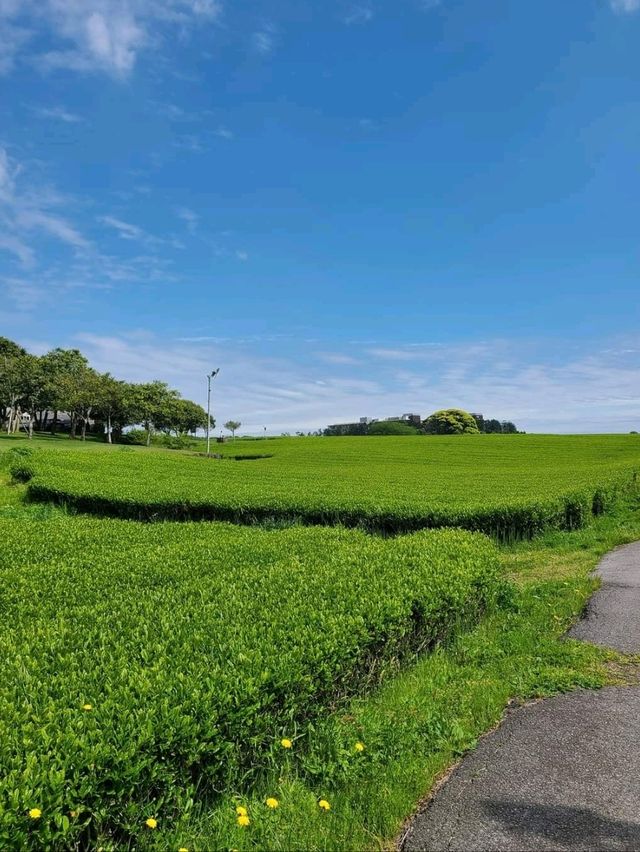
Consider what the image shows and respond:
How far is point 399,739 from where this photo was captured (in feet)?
11.5

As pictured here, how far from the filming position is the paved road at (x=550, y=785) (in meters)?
2.62

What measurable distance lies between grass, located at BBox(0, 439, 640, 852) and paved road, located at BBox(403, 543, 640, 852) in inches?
5.5

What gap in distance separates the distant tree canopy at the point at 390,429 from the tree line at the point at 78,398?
97.1ft

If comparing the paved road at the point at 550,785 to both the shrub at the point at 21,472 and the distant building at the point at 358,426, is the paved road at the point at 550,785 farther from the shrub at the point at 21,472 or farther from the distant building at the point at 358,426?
the distant building at the point at 358,426

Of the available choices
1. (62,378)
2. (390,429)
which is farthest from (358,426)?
(62,378)

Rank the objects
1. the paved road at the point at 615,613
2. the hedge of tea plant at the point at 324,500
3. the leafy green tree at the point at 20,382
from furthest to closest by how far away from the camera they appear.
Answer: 1. the leafy green tree at the point at 20,382
2. the hedge of tea plant at the point at 324,500
3. the paved road at the point at 615,613

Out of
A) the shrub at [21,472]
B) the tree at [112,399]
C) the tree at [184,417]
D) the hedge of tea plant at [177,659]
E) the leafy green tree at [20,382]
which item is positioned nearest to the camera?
the hedge of tea plant at [177,659]

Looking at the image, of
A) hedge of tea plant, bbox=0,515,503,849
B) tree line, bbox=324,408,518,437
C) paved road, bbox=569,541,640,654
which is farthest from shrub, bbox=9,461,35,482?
tree line, bbox=324,408,518,437

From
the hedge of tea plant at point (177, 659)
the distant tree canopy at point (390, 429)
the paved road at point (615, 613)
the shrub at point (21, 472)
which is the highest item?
the distant tree canopy at point (390, 429)

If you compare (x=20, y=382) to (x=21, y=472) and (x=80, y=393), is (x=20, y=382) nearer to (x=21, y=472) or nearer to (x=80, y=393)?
(x=80, y=393)

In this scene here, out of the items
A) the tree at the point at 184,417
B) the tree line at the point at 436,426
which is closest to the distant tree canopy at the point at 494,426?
the tree line at the point at 436,426

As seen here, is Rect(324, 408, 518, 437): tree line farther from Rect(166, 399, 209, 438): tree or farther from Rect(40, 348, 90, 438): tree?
Rect(40, 348, 90, 438): tree

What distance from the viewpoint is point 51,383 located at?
178 ft

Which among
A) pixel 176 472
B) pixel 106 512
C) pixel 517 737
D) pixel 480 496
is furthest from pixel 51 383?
pixel 517 737
